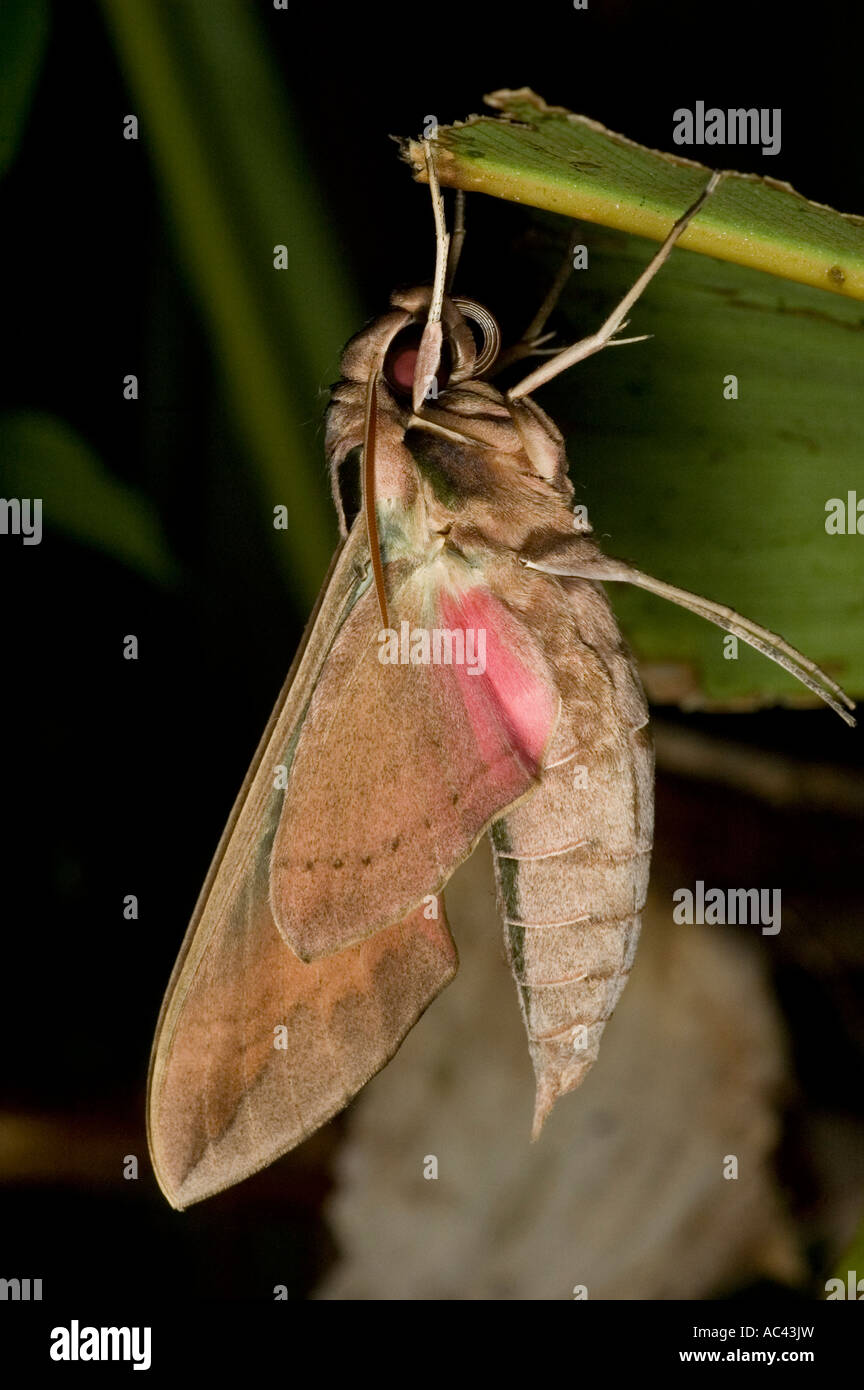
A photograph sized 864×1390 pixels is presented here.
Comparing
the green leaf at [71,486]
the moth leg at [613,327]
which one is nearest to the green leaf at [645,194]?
the moth leg at [613,327]

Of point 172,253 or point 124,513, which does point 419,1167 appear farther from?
point 172,253

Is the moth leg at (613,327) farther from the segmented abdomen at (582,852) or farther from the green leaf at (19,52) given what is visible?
the green leaf at (19,52)

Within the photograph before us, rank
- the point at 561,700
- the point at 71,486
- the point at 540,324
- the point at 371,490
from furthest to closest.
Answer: the point at 71,486 < the point at 540,324 < the point at 561,700 < the point at 371,490

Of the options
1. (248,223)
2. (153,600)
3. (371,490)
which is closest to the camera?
(371,490)

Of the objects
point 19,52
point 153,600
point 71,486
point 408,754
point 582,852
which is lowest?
point 582,852

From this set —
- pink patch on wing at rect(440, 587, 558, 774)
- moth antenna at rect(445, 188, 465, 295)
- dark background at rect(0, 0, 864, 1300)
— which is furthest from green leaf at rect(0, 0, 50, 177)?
pink patch on wing at rect(440, 587, 558, 774)

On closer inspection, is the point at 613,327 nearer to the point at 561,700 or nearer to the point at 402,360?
the point at 402,360

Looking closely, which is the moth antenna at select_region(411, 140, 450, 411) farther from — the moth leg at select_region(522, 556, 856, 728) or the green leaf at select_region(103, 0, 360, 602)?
the green leaf at select_region(103, 0, 360, 602)

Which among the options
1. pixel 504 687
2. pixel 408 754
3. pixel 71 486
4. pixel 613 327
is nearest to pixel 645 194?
pixel 613 327
